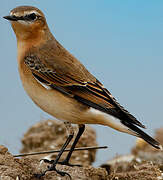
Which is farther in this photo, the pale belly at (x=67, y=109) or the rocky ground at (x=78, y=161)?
the rocky ground at (x=78, y=161)

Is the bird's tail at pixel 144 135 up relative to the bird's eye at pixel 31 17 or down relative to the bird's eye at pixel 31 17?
down

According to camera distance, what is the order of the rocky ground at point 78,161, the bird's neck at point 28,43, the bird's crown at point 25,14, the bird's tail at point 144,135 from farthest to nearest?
the bird's neck at point 28,43 < the bird's crown at point 25,14 < the rocky ground at point 78,161 < the bird's tail at point 144,135

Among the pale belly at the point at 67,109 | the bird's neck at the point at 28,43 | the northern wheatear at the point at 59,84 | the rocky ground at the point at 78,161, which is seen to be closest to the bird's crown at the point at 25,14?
the northern wheatear at the point at 59,84

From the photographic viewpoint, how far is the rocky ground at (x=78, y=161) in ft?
21.9

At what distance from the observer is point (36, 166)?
6895mm

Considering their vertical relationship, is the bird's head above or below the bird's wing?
above

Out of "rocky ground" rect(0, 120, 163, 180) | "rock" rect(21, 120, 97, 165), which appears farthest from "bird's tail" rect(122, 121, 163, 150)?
"rock" rect(21, 120, 97, 165)

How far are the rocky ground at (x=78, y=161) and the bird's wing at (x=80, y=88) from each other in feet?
3.85

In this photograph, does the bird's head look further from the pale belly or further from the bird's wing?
the pale belly

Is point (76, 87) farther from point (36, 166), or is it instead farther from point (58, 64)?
point (36, 166)

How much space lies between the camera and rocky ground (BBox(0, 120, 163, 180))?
6672 mm

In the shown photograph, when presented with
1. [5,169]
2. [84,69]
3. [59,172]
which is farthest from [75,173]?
[84,69]

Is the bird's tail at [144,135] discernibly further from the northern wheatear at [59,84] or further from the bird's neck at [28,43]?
the bird's neck at [28,43]

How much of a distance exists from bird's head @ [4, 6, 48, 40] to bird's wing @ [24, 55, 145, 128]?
1.42 feet
